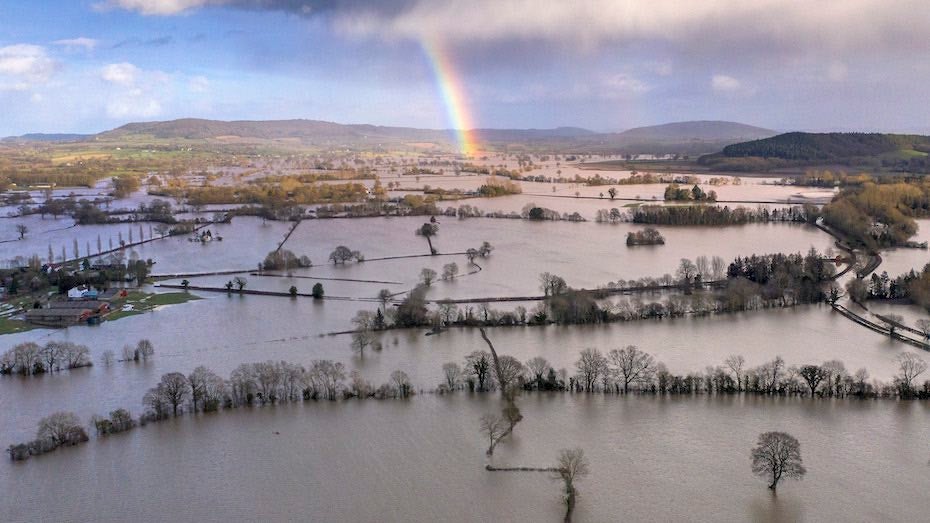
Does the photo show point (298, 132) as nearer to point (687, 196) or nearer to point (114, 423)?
point (687, 196)

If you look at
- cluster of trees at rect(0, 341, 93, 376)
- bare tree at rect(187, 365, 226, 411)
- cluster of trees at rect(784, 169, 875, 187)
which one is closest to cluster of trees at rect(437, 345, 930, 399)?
bare tree at rect(187, 365, 226, 411)

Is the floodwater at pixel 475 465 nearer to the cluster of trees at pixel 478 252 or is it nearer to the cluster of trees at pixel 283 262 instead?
the cluster of trees at pixel 283 262

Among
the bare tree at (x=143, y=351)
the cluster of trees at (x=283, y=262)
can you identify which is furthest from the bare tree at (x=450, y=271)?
the bare tree at (x=143, y=351)

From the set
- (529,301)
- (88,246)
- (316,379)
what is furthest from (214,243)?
(316,379)

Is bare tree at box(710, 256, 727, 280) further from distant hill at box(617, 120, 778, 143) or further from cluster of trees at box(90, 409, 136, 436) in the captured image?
distant hill at box(617, 120, 778, 143)

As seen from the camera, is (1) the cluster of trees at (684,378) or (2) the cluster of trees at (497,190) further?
(2) the cluster of trees at (497,190)
